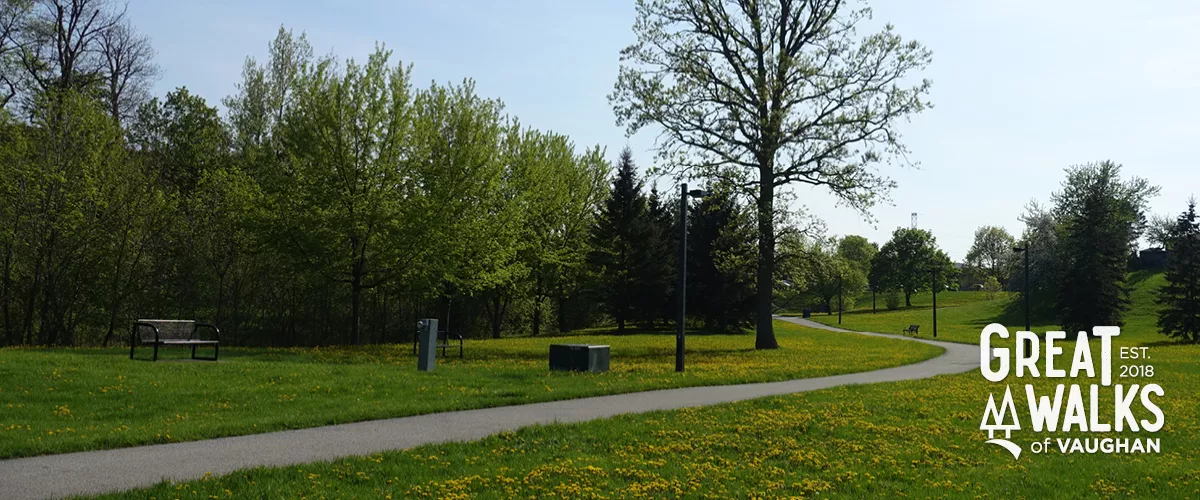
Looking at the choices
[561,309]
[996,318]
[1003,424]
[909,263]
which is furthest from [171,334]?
[909,263]

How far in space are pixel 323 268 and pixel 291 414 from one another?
15166 millimetres

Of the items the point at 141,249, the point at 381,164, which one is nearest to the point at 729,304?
the point at 381,164

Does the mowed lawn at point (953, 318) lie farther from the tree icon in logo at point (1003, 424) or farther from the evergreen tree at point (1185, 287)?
the tree icon in logo at point (1003, 424)

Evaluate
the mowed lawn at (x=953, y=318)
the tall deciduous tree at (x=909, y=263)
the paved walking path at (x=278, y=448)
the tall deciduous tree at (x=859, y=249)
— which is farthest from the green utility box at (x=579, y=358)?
the tall deciduous tree at (x=859, y=249)

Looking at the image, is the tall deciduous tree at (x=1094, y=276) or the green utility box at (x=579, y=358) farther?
the tall deciduous tree at (x=1094, y=276)

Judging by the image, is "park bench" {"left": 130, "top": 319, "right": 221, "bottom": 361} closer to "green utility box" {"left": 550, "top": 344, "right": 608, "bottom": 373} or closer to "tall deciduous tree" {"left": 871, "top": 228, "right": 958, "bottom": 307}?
"green utility box" {"left": 550, "top": 344, "right": 608, "bottom": 373}

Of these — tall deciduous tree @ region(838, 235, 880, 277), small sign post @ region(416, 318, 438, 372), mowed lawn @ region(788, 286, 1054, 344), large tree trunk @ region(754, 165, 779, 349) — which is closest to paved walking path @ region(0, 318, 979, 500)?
small sign post @ region(416, 318, 438, 372)

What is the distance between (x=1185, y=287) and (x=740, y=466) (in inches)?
1885

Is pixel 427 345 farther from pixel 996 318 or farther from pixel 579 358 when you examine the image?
pixel 996 318

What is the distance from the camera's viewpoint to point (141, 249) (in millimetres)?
25438

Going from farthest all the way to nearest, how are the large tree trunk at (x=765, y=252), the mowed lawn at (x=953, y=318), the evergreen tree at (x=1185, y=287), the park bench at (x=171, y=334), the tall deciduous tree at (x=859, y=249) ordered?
1. the tall deciduous tree at (x=859, y=249)
2. the mowed lawn at (x=953, y=318)
3. the evergreen tree at (x=1185, y=287)
4. the large tree trunk at (x=765, y=252)
5. the park bench at (x=171, y=334)

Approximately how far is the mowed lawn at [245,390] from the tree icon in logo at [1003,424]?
5.05 m

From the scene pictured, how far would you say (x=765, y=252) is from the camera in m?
29.4

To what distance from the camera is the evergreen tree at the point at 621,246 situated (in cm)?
4659
